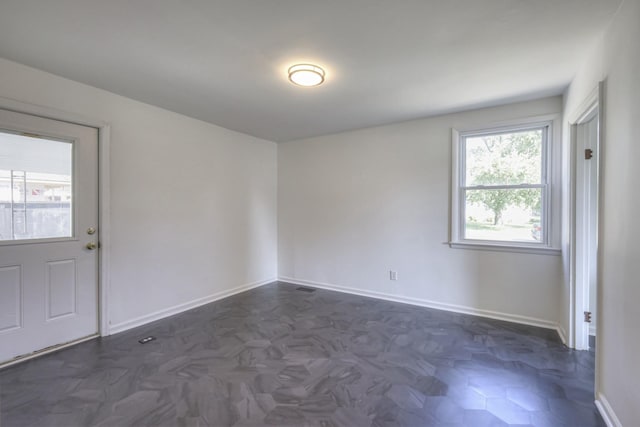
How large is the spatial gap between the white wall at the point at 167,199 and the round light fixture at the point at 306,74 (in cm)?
190

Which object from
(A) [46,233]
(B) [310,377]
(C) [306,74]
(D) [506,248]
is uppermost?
(C) [306,74]

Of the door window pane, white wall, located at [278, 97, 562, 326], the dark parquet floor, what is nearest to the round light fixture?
white wall, located at [278, 97, 562, 326]

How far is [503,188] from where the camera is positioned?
11.5ft

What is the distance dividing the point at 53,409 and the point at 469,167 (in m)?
4.49

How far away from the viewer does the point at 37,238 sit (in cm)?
264

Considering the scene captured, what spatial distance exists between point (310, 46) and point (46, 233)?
9.45 ft

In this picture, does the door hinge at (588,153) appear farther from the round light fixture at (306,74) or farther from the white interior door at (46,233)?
the white interior door at (46,233)

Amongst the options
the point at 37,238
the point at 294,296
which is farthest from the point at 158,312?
the point at 294,296

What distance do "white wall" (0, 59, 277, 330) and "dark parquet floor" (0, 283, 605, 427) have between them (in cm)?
56

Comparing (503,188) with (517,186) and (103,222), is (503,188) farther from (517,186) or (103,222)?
(103,222)

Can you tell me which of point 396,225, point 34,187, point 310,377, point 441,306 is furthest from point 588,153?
point 34,187

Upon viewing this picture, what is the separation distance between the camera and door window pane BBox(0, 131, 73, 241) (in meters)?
2.48

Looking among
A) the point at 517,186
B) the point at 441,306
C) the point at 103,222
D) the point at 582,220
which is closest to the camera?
the point at 582,220

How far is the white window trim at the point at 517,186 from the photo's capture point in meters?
3.18
